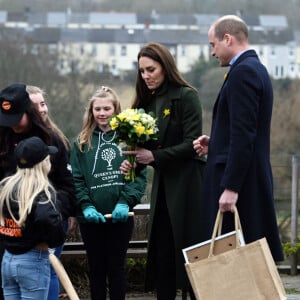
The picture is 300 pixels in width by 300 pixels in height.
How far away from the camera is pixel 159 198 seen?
627 centimetres

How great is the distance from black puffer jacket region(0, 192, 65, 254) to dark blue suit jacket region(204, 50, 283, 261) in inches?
40.5

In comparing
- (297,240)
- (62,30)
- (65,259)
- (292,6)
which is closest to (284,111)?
(297,240)

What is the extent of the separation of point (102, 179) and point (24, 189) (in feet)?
4.76

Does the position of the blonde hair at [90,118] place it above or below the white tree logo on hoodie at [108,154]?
above

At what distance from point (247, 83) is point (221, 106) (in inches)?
10.4

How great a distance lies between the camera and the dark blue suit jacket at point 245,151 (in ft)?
17.2

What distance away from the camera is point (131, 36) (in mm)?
69188

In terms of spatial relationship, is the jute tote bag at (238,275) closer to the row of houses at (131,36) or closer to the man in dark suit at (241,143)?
the man in dark suit at (241,143)

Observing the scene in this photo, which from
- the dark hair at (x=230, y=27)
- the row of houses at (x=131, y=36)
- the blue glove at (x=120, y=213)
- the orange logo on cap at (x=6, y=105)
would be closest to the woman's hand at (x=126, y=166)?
the blue glove at (x=120, y=213)

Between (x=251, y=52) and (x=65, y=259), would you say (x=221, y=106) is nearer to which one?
(x=251, y=52)

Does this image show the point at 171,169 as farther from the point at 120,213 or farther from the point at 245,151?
the point at 245,151

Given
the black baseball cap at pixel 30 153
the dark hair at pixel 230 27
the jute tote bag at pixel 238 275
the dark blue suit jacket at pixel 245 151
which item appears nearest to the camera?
the jute tote bag at pixel 238 275

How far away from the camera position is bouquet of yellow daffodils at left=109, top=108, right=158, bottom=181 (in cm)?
591

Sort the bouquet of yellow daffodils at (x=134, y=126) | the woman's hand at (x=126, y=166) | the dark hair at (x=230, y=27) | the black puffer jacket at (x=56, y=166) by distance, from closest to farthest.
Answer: the dark hair at (x=230, y=27) < the black puffer jacket at (x=56, y=166) < the bouquet of yellow daffodils at (x=134, y=126) < the woman's hand at (x=126, y=166)
